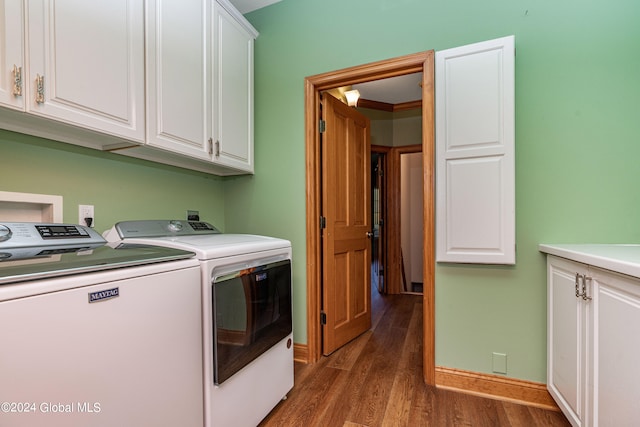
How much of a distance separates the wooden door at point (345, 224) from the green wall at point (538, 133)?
0.59 meters

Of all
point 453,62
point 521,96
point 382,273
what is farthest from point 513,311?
point 382,273

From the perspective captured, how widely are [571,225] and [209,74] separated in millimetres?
2220

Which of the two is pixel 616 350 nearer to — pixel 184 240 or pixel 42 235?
pixel 184 240

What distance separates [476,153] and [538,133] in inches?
13.4

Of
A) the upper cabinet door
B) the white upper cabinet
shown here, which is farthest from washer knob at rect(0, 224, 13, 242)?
the upper cabinet door

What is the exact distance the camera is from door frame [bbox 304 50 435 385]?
1.75 meters

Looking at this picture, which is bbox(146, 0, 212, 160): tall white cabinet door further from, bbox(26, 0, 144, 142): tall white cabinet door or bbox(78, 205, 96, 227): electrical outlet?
bbox(78, 205, 96, 227): electrical outlet

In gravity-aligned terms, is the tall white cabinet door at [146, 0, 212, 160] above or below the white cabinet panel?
above

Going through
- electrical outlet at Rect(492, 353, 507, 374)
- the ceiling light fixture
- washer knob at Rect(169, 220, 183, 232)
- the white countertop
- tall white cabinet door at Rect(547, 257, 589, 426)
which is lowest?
electrical outlet at Rect(492, 353, 507, 374)

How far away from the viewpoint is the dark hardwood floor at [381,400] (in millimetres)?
1481

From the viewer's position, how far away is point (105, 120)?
4.02 ft

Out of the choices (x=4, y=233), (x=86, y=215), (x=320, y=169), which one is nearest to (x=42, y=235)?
(x=4, y=233)

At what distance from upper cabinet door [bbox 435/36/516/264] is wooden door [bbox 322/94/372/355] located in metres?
0.82

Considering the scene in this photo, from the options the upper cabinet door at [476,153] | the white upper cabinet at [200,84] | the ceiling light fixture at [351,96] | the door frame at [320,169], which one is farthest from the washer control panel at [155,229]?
the ceiling light fixture at [351,96]
